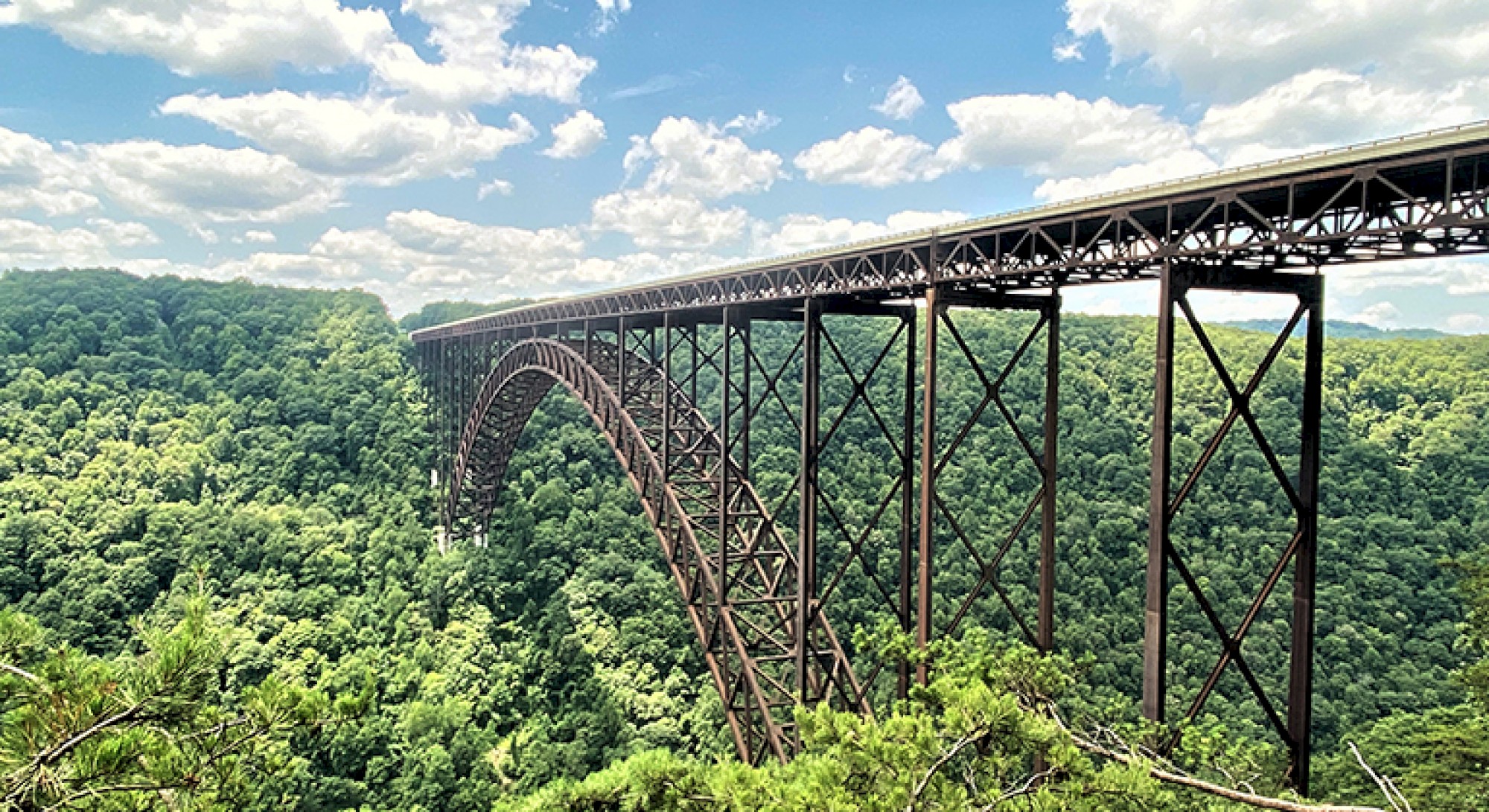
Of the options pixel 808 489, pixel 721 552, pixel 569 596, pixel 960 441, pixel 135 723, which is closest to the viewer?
pixel 135 723

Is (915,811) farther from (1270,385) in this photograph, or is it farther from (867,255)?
(1270,385)

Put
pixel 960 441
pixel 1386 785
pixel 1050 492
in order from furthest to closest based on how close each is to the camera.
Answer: pixel 960 441
pixel 1050 492
pixel 1386 785

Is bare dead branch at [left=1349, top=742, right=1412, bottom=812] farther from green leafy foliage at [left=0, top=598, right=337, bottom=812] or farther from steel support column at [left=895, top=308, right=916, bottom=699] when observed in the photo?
steel support column at [left=895, top=308, right=916, bottom=699]

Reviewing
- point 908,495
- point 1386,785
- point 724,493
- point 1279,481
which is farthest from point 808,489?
point 1386,785

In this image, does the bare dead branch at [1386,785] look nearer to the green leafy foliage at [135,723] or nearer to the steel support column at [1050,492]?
the steel support column at [1050,492]

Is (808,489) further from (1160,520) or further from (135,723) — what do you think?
(135,723)

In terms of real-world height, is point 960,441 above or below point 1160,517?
above

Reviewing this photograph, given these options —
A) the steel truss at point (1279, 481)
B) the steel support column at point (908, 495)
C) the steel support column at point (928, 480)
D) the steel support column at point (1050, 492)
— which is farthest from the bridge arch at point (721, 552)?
the steel truss at point (1279, 481)

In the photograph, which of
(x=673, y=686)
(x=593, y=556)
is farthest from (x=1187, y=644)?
(x=593, y=556)
